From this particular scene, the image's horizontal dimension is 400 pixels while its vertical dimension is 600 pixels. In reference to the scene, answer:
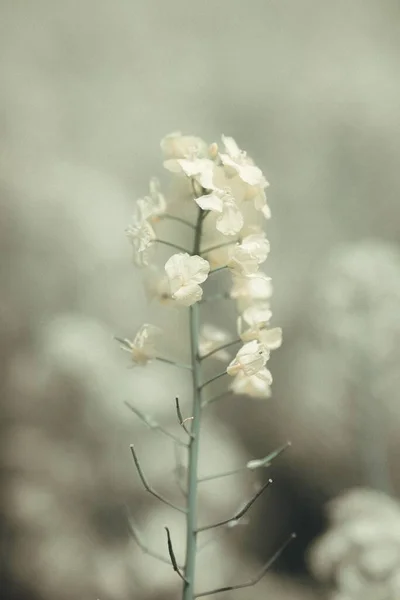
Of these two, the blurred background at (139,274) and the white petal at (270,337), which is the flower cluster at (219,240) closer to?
the white petal at (270,337)

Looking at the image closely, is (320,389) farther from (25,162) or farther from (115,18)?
(115,18)

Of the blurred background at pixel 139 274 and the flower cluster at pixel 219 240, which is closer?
the flower cluster at pixel 219 240

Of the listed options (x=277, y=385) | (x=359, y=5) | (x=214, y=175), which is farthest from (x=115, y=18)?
(x=277, y=385)

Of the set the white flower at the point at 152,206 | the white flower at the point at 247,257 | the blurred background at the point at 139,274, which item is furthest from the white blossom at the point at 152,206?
the blurred background at the point at 139,274

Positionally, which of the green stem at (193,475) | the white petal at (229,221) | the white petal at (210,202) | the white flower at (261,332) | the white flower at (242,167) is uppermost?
the white flower at (242,167)

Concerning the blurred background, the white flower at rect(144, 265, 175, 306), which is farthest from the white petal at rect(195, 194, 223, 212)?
the blurred background

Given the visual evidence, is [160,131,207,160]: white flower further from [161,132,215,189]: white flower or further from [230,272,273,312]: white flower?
[230,272,273,312]: white flower
